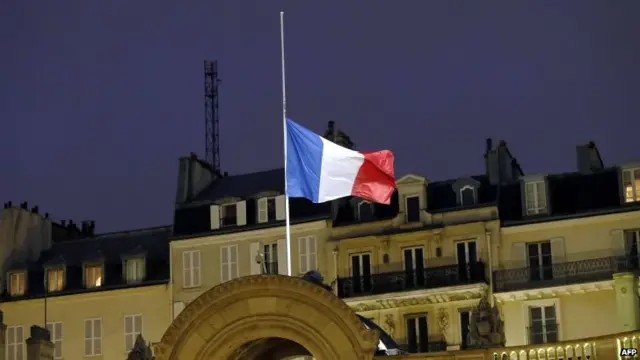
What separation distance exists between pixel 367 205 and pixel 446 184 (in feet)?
12.9

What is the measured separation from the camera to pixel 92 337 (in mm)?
69000

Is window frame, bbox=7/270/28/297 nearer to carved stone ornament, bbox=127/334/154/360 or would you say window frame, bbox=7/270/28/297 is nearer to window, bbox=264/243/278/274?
window, bbox=264/243/278/274

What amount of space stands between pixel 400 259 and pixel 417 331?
3464 mm

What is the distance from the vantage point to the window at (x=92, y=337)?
226 feet

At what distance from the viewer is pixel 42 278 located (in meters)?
71.8

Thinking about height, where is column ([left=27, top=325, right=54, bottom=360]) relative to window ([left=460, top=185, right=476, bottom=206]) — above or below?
below

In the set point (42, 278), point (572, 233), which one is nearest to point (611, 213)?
point (572, 233)

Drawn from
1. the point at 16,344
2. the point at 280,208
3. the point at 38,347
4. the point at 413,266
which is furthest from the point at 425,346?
the point at 38,347

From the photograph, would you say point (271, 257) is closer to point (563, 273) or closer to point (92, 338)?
point (92, 338)

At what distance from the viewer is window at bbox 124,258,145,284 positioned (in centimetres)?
6944

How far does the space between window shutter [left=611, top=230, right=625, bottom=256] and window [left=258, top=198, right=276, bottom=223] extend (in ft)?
54.1

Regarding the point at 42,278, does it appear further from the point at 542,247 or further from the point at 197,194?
the point at 542,247

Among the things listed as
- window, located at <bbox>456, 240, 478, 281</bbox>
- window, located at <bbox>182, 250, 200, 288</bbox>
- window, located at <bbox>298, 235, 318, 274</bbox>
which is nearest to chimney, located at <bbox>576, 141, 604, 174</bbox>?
window, located at <bbox>456, 240, 478, 281</bbox>

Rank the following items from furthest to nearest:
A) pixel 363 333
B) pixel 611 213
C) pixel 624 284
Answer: pixel 611 213 → pixel 624 284 → pixel 363 333
